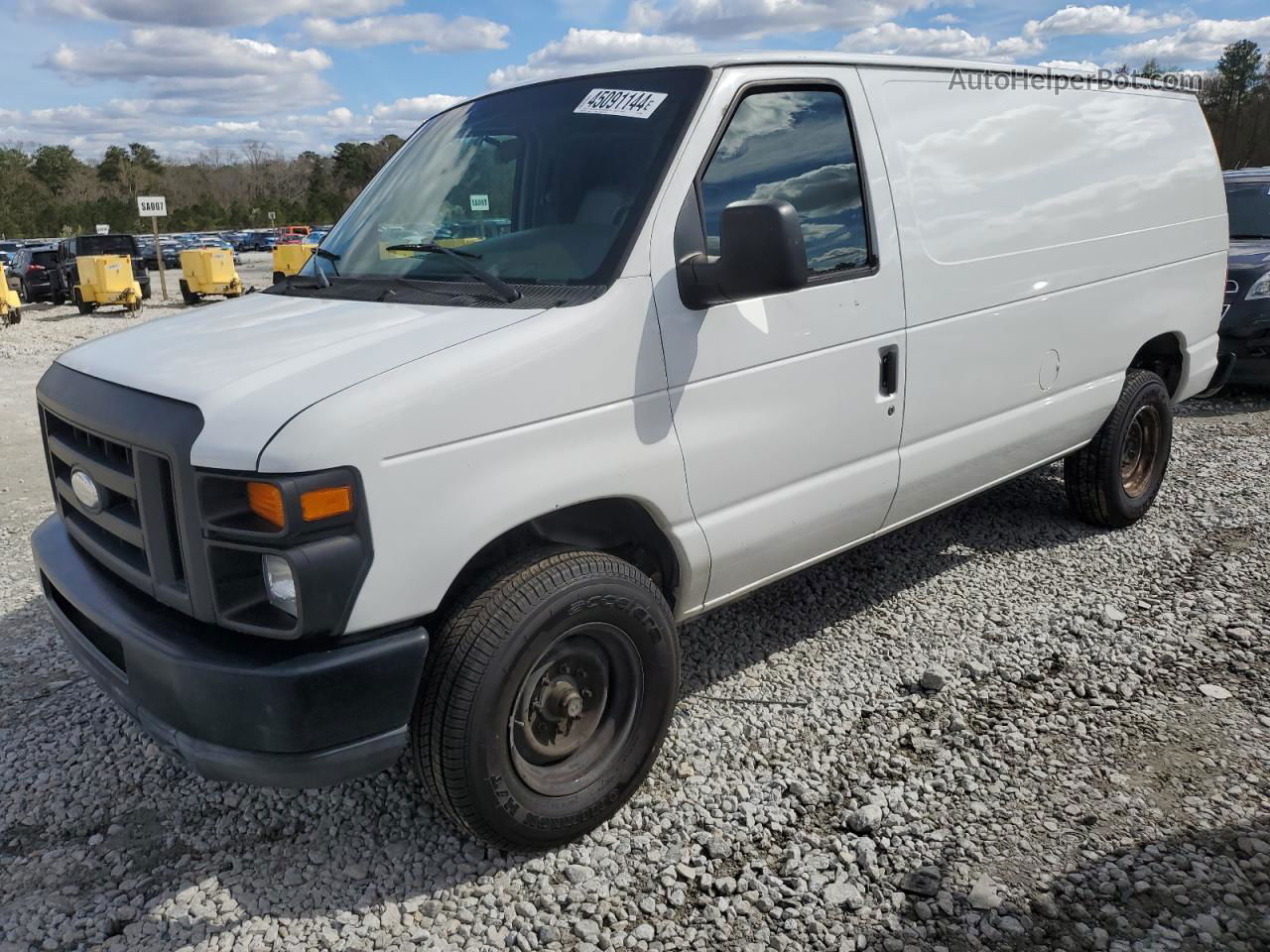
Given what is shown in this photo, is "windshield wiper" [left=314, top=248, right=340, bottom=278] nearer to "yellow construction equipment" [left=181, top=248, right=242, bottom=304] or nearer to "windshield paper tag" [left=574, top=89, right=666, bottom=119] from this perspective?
"windshield paper tag" [left=574, top=89, right=666, bottom=119]

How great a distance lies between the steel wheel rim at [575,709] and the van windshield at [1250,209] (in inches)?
353

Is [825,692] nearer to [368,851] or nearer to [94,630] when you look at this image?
[368,851]

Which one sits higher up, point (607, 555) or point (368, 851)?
point (607, 555)

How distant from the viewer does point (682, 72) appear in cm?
313

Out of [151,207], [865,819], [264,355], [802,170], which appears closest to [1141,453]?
[802,170]

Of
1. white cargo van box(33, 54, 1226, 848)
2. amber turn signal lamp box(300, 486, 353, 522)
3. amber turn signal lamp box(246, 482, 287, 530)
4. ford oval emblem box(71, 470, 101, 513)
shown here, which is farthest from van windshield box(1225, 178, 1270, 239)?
ford oval emblem box(71, 470, 101, 513)

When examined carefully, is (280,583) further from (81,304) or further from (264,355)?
(81,304)

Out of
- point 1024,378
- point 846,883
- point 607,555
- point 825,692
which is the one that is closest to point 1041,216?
point 1024,378

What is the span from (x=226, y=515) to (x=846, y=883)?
1.93 m

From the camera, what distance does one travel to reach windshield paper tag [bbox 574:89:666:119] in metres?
3.09

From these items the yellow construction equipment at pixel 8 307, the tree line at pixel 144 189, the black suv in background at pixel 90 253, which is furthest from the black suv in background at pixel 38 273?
the tree line at pixel 144 189

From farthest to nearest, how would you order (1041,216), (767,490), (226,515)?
(1041,216), (767,490), (226,515)

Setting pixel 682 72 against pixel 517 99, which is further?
pixel 517 99

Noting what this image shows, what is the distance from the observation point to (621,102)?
3.18 metres
